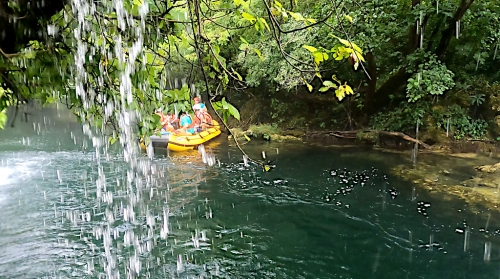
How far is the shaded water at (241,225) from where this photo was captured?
5621 millimetres

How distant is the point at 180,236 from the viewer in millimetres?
6684

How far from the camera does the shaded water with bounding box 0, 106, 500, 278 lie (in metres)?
5.62

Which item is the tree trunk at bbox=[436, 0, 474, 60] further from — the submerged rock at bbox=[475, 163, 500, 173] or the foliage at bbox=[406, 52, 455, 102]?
the submerged rock at bbox=[475, 163, 500, 173]

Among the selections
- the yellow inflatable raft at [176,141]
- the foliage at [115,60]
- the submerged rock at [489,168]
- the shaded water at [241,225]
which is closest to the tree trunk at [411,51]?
the shaded water at [241,225]

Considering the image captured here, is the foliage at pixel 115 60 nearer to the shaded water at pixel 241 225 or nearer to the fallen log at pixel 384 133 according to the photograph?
the shaded water at pixel 241 225

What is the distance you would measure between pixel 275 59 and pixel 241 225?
749cm

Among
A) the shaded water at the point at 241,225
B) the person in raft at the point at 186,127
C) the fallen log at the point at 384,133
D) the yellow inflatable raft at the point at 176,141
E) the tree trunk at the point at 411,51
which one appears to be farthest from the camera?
the person in raft at the point at 186,127

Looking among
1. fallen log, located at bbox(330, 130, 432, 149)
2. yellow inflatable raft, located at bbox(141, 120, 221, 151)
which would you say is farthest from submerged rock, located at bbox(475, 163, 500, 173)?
yellow inflatable raft, located at bbox(141, 120, 221, 151)

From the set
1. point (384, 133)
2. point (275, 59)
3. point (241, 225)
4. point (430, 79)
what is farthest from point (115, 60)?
point (384, 133)

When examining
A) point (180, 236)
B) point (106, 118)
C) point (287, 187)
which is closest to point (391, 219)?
point (287, 187)

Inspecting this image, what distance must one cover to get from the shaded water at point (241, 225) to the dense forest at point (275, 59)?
2.49 m

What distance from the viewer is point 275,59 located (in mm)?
13180

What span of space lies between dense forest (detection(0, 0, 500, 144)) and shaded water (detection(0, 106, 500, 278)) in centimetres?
249

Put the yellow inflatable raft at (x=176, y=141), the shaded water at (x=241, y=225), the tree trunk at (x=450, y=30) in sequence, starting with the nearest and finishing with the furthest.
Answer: the shaded water at (x=241, y=225) → the tree trunk at (x=450, y=30) → the yellow inflatable raft at (x=176, y=141)
